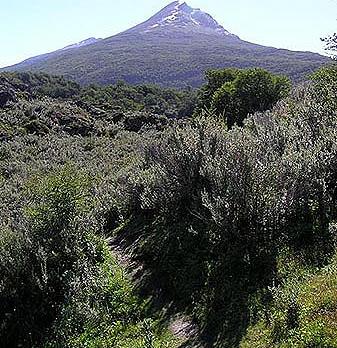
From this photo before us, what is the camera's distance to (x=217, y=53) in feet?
541

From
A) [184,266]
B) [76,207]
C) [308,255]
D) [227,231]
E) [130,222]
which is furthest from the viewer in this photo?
[130,222]

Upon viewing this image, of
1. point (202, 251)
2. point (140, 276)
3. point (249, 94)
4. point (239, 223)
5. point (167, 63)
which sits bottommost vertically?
point (140, 276)

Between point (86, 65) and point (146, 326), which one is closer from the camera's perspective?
point (146, 326)

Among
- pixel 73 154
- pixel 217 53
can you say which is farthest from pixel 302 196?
pixel 217 53

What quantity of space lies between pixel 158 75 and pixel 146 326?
501 ft

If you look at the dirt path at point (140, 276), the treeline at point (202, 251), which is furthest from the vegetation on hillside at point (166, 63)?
the dirt path at point (140, 276)

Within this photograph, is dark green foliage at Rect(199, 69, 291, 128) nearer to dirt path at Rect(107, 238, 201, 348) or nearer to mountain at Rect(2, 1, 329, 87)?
dirt path at Rect(107, 238, 201, 348)

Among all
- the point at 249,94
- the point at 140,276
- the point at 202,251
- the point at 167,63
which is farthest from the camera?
the point at 167,63

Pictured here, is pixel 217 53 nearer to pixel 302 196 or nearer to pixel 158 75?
pixel 158 75

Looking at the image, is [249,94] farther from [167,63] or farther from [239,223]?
[167,63]

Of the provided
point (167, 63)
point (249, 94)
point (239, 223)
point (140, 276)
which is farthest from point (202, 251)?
point (167, 63)

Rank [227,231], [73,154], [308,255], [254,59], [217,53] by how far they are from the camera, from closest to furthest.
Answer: [308,255] → [227,231] → [73,154] → [254,59] → [217,53]

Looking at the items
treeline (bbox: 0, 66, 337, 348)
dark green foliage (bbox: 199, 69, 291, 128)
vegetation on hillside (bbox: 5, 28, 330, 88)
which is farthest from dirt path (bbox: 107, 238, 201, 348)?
vegetation on hillside (bbox: 5, 28, 330, 88)

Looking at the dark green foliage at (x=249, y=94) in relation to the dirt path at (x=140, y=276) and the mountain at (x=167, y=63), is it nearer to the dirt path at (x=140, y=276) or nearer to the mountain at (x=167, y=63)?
the dirt path at (x=140, y=276)
